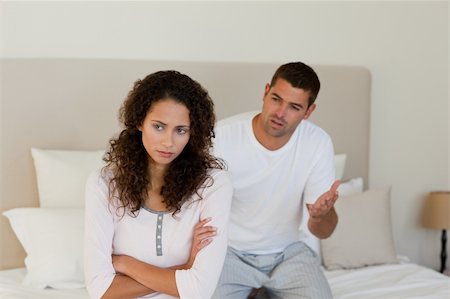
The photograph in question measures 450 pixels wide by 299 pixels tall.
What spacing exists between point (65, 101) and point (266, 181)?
3.58ft

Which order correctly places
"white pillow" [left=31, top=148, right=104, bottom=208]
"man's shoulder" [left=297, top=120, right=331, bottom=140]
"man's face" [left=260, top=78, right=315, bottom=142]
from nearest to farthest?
"man's face" [left=260, top=78, right=315, bottom=142] < "man's shoulder" [left=297, top=120, right=331, bottom=140] < "white pillow" [left=31, top=148, right=104, bottom=208]

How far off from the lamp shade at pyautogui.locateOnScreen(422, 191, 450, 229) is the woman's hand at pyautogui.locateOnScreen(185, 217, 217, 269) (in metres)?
1.97

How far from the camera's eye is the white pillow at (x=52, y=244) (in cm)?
268

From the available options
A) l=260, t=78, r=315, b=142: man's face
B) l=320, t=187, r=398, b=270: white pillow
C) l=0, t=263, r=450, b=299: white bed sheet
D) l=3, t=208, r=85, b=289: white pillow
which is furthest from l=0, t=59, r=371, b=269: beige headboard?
l=260, t=78, r=315, b=142: man's face

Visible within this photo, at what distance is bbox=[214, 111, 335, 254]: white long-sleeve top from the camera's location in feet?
8.23

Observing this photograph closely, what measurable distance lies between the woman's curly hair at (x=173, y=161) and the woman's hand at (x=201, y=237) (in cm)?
8

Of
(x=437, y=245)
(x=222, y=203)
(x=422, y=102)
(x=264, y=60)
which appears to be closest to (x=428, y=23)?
(x=422, y=102)

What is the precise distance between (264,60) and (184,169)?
59.0 inches

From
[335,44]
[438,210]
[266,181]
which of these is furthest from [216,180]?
[438,210]

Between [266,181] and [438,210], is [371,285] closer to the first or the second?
[266,181]

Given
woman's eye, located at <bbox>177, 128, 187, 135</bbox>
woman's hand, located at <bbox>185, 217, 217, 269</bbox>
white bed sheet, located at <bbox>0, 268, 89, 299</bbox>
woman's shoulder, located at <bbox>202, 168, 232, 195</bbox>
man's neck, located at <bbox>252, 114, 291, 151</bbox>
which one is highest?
woman's eye, located at <bbox>177, 128, 187, 135</bbox>

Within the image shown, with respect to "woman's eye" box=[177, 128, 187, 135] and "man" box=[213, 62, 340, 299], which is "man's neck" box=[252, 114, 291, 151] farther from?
"woman's eye" box=[177, 128, 187, 135]

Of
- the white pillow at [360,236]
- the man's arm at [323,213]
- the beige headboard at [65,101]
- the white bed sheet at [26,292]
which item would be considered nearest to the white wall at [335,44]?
the beige headboard at [65,101]

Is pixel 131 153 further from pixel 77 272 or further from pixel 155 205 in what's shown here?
pixel 77 272
